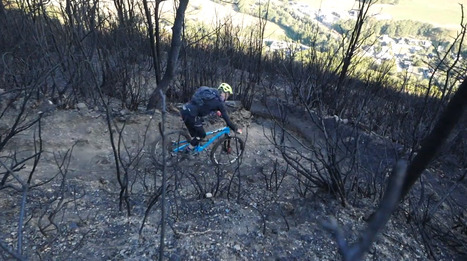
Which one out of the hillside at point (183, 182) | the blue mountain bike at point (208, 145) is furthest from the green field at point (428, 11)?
the blue mountain bike at point (208, 145)

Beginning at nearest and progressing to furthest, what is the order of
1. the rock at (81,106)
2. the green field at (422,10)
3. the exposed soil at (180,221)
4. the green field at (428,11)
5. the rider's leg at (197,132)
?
the exposed soil at (180,221), the rider's leg at (197,132), the rock at (81,106), the green field at (428,11), the green field at (422,10)

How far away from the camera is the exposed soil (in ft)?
8.87

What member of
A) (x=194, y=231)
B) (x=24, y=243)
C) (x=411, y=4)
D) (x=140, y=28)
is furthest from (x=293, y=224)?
(x=411, y=4)

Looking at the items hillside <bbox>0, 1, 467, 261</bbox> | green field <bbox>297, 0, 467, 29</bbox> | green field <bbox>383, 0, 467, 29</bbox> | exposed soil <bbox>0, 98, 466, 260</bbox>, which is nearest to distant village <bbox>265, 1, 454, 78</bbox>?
hillside <bbox>0, 1, 467, 261</bbox>

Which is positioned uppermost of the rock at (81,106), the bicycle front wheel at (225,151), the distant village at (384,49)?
the distant village at (384,49)

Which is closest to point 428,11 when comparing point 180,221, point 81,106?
point 81,106

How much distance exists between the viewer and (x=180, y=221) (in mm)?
3211

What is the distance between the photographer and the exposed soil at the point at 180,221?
270 centimetres

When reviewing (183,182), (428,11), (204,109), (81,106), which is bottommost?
(183,182)

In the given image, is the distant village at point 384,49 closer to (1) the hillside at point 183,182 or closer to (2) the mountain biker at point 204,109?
(1) the hillside at point 183,182

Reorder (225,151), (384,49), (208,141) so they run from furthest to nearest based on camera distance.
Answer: (384,49), (225,151), (208,141)

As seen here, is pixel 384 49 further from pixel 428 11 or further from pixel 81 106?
pixel 428 11

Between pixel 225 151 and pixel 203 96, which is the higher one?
pixel 203 96

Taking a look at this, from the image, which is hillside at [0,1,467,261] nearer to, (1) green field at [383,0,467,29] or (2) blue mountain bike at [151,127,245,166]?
(2) blue mountain bike at [151,127,245,166]
